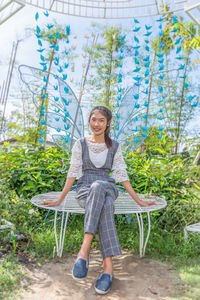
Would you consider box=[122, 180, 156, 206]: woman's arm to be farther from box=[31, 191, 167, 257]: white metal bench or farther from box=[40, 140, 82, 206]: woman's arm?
box=[40, 140, 82, 206]: woman's arm

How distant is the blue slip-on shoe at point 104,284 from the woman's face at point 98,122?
103cm

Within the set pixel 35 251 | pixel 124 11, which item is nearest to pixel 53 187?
pixel 35 251

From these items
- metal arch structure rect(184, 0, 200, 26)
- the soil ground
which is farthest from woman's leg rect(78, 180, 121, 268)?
metal arch structure rect(184, 0, 200, 26)

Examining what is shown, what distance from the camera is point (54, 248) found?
2.18 m

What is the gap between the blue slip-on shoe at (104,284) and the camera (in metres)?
1.66

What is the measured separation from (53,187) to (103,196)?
1.24 m

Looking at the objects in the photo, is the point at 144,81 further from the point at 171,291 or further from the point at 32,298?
the point at 32,298

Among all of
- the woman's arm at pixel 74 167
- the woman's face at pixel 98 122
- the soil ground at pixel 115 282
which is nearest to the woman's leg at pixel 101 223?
the soil ground at pixel 115 282

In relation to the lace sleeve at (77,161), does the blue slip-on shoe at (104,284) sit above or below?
below

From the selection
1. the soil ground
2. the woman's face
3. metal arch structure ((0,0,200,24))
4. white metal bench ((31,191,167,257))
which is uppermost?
metal arch structure ((0,0,200,24))

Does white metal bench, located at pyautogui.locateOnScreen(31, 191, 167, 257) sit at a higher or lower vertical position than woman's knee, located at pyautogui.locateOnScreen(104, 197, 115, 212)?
lower

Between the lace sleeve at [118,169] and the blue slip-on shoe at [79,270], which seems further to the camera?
the lace sleeve at [118,169]

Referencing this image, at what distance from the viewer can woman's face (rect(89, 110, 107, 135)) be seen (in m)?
2.20

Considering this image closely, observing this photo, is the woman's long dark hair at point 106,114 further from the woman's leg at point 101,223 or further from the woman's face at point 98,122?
the woman's leg at point 101,223
